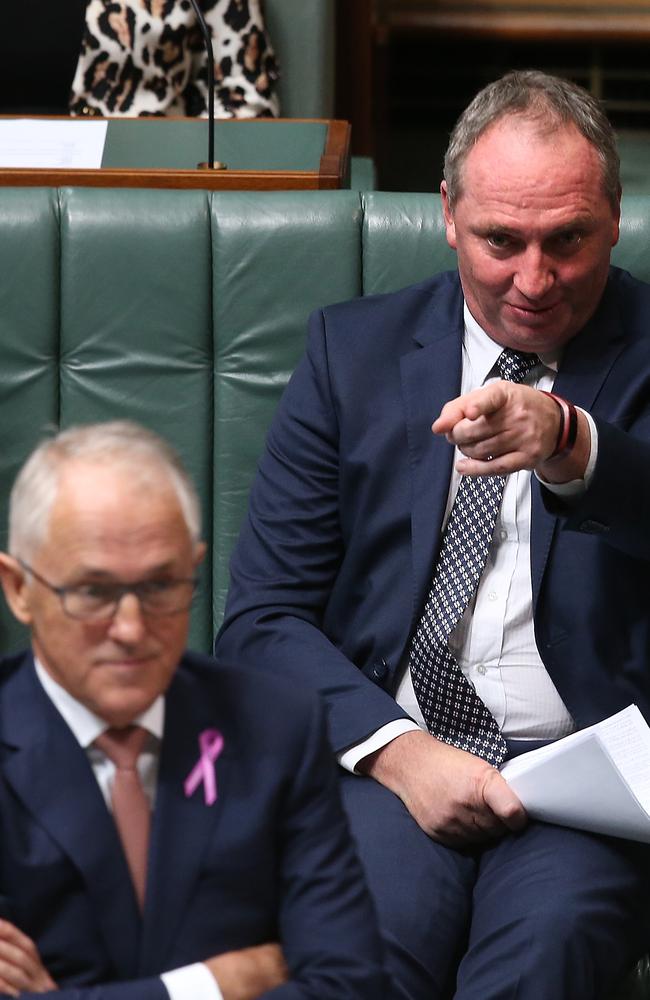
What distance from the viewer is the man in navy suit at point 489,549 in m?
1.50

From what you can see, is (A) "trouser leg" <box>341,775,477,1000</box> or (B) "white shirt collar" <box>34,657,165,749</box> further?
(A) "trouser leg" <box>341,775,477,1000</box>

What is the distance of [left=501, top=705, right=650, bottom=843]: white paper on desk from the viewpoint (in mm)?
1426

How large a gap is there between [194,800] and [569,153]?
3.44 ft

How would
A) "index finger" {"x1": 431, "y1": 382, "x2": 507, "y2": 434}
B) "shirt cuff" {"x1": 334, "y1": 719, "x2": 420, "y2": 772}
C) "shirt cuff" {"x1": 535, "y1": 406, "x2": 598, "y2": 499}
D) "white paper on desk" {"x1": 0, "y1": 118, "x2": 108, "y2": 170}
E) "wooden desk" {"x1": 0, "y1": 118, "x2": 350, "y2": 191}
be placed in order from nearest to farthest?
"index finger" {"x1": 431, "y1": 382, "x2": 507, "y2": 434} < "shirt cuff" {"x1": 535, "y1": 406, "x2": 598, "y2": 499} < "shirt cuff" {"x1": 334, "y1": 719, "x2": 420, "y2": 772} < "wooden desk" {"x1": 0, "y1": 118, "x2": 350, "y2": 191} < "white paper on desk" {"x1": 0, "y1": 118, "x2": 108, "y2": 170}

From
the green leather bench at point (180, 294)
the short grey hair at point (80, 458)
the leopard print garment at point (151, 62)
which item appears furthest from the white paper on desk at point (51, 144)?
the short grey hair at point (80, 458)

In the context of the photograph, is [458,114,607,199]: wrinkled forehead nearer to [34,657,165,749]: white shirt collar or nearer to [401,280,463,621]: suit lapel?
[401,280,463,621]: suit lapel

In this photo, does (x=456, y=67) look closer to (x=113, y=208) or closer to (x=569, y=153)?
(x=113, y=208)

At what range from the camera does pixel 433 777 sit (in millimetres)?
1599

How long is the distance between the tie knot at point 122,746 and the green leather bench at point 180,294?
122cm

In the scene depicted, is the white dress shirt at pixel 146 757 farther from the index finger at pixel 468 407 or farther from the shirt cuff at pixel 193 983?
the index finger at pixel 468 407

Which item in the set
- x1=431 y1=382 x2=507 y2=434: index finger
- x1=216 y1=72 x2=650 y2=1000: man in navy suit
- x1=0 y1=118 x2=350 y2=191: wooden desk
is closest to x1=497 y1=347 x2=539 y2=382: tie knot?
x1=216 y1=72 x2=650 y2=1000: man in navy suit

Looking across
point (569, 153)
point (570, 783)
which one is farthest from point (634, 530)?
point (569, 153)

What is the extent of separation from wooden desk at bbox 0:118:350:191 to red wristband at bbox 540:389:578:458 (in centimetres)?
86

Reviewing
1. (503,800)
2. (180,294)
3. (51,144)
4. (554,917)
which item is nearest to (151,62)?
(51,144)
